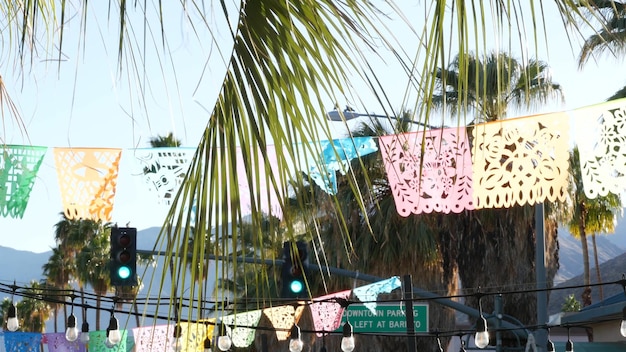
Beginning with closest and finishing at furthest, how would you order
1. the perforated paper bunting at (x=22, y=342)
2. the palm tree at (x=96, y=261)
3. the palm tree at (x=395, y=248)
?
1. the palm tree at (x=395, y=248)
2. the perforated paper bunting at (x=22, y=342)
3. the palm tree at (x=96, y=261)

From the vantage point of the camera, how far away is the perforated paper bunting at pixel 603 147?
10.6 m

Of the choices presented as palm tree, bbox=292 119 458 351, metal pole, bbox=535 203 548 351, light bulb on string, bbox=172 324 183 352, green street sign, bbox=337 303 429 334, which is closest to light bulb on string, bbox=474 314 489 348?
metal pole, bbox=535 203 548 351

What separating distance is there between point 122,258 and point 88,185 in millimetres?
1201

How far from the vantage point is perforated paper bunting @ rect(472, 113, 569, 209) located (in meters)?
11.0

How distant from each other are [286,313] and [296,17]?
17.4m

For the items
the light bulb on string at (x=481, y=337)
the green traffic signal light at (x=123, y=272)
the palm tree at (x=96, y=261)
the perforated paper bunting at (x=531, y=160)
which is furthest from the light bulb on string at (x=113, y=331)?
the palm tree at (x=96, y=261)

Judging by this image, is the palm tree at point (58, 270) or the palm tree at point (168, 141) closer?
the palm tree at point (168, 141)

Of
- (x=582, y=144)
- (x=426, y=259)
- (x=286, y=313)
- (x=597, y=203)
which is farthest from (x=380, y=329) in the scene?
(x=597, y=203)

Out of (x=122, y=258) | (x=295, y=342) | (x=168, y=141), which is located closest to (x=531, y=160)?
(x=295, y=342)

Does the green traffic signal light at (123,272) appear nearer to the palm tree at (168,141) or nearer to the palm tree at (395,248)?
the palm tree at (168,141)

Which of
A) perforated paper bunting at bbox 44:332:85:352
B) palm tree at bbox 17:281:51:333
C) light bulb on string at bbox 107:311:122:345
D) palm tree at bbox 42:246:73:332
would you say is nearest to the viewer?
light bulb on string at bbox 107:311:122:345

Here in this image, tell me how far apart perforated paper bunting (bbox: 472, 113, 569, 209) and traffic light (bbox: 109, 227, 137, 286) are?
4598 mm

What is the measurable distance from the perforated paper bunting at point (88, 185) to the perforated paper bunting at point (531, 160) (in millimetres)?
4338

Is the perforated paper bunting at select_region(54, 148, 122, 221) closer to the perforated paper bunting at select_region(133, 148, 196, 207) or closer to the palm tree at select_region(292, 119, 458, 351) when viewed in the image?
the perforated paper bunting at select_region(133, 148, 196, 207)
